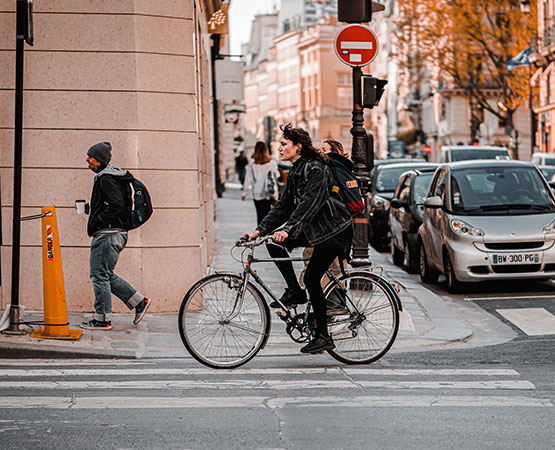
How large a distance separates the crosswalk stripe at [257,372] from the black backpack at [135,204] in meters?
2.12

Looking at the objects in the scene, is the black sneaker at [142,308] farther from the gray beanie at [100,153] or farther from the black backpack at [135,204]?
the gray beanie at [100,153]

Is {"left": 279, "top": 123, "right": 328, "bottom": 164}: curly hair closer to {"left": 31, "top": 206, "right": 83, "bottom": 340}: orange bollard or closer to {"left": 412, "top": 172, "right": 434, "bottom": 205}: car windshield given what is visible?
{"left": 31, "top": 206, "right": 83, "bottom": 340}: orange bollard

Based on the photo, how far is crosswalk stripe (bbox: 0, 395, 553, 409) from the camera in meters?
7.25

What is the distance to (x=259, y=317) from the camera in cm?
898

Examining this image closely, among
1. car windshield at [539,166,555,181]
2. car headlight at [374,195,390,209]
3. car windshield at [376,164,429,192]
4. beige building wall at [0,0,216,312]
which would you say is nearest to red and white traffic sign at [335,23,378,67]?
beige building wall at [0,0,216,312]

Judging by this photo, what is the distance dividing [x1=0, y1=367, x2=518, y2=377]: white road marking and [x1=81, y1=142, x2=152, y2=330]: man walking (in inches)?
79.6

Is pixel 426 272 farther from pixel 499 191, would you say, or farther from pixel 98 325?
pixel 98 325

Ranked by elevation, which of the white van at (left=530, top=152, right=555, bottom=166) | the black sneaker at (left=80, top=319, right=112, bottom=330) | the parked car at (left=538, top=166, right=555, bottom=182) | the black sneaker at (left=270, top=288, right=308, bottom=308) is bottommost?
the black sneaker at (left=80, top=319, right=112, bottom=330)

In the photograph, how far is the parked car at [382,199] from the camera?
2367 centimetres

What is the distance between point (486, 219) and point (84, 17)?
18.9 feet

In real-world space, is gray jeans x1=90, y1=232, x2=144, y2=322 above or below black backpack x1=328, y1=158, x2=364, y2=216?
→ below

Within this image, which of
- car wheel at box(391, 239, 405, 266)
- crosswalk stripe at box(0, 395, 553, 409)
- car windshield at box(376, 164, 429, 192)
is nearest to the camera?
crosswalk stripe at box(0, 395, 553, 409)

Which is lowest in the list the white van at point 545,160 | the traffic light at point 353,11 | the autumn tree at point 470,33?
the white van at point 545,160

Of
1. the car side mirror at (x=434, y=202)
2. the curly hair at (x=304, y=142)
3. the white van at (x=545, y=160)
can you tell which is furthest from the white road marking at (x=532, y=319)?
the white van at (x=545, y=160)
